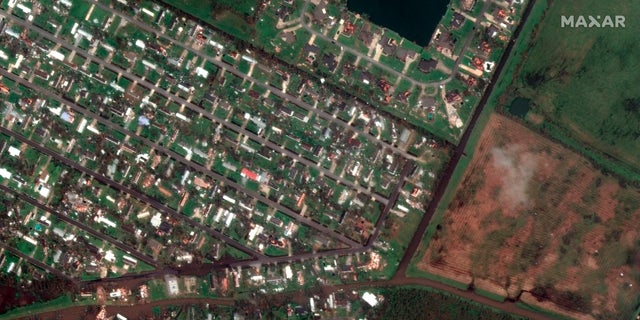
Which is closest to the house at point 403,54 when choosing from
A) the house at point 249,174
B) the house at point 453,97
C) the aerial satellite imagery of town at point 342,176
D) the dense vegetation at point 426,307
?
the aerial satellite imagery of town at point 342,176

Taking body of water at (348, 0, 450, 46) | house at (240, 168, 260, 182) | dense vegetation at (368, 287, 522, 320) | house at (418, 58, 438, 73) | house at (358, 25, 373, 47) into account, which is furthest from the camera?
body of water at (348, 0, 450, 46)

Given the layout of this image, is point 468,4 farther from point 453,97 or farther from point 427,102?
point 427,102

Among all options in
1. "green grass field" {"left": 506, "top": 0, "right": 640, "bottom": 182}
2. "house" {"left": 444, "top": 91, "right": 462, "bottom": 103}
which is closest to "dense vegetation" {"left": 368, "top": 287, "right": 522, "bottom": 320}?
"green grass field" {"left": 506, "top": 0, "right": 640, "bottom": 182}

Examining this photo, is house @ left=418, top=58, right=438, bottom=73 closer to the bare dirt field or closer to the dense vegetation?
the bare dirt field

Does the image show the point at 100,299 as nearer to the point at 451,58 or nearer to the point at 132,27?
the point at 132,27

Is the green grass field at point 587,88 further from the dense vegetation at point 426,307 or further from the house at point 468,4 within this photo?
the dense vegetation at point 426,307

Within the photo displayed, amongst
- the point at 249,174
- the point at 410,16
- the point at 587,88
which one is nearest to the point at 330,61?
the point at 410,16
